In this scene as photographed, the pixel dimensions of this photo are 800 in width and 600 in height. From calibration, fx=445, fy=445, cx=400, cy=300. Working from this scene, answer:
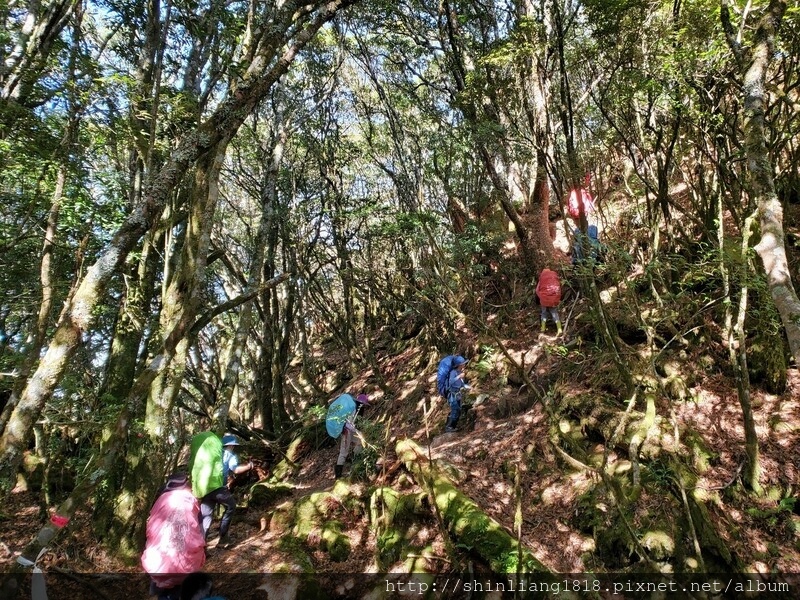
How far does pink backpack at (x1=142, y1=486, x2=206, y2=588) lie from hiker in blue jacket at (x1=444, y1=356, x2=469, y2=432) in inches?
229

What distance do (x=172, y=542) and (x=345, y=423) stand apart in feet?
14.7

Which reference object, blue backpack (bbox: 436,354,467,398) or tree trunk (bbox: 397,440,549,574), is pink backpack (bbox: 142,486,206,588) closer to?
tree trunk (bbox: 397,440,549,574)

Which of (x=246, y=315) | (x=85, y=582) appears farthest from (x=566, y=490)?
(x=246, y=315)

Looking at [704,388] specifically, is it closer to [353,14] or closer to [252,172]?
[353,14]

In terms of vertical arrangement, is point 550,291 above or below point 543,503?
above

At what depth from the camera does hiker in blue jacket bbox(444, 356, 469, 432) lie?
9.08 meters

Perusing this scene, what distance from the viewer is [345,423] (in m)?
8.34

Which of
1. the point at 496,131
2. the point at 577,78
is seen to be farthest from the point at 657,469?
the point at 577,78

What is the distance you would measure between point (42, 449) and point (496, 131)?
1338 centimetres

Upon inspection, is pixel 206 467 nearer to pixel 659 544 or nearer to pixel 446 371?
pixel 446 371

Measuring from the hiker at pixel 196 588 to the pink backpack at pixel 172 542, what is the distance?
11.9 inches

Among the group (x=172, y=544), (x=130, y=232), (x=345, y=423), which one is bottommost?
(x=172, y=544)

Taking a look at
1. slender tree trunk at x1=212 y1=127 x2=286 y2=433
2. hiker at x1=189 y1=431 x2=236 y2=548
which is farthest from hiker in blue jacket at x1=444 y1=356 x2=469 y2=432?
hiker at x1=189 y1=431 x2=236 y2=548

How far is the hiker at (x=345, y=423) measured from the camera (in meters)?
8.27
